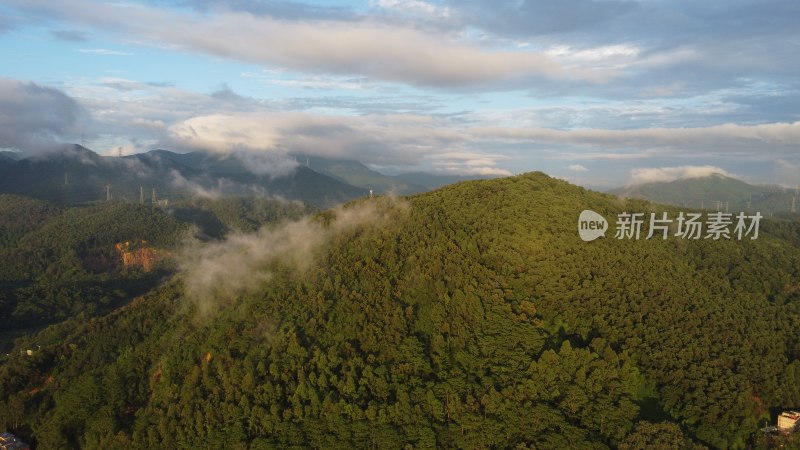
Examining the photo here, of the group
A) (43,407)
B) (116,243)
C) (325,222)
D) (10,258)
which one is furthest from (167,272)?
(43,407)

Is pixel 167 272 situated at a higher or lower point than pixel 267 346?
lower

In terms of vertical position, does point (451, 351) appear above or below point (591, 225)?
below

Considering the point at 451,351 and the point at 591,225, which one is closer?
the point at 451,351

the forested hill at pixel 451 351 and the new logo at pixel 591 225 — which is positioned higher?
the new logo at pixel 591 225

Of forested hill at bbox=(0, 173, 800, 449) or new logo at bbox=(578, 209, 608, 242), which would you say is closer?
forested hill at bbox=(0, 173, 800, 449)

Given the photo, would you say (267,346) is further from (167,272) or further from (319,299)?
(167,272)

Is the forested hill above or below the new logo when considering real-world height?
below

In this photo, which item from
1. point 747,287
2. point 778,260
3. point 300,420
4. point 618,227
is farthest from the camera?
point 778,260

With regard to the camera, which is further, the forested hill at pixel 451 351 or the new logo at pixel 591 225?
the new logo at pixel 591 225
